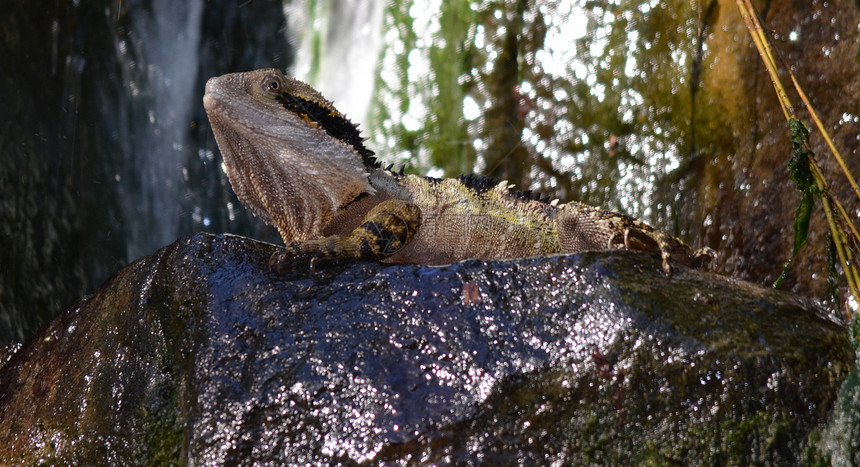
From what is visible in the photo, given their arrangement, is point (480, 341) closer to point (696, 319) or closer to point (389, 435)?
point (389, 435)

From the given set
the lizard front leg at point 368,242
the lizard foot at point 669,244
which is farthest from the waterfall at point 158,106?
the lizard foot at point 669,244

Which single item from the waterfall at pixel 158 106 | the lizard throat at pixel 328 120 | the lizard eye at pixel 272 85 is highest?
the lizard eye at pixel 272 85

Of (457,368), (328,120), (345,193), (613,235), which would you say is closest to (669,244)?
(613,235)

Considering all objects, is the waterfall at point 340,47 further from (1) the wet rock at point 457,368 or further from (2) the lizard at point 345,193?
(1) the wet rock at point 457,368

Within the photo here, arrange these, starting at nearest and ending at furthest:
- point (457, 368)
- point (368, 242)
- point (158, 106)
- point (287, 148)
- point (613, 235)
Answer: point (457, 368), point (368, 242), point (613, 235), point (287, 148), point (158, 106)

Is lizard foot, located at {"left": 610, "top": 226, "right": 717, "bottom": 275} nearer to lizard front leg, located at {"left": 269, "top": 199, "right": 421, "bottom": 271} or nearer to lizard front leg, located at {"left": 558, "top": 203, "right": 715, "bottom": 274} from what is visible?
lizard front leg, located at {"left": 558, "top": 203, "right": 715, "bottom": 274}

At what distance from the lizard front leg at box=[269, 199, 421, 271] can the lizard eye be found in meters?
0.92

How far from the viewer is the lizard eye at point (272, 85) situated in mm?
4445

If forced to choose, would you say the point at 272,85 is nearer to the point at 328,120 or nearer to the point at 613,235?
the point at 328,120

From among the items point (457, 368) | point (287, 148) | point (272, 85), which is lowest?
point (457, 368)

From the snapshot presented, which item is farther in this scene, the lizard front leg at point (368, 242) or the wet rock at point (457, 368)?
the lizard front leg at point (368, 242)

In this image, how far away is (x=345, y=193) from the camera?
450 cm

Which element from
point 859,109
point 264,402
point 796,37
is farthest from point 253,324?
point 796,37

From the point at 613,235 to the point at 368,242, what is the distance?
4.41 feet
